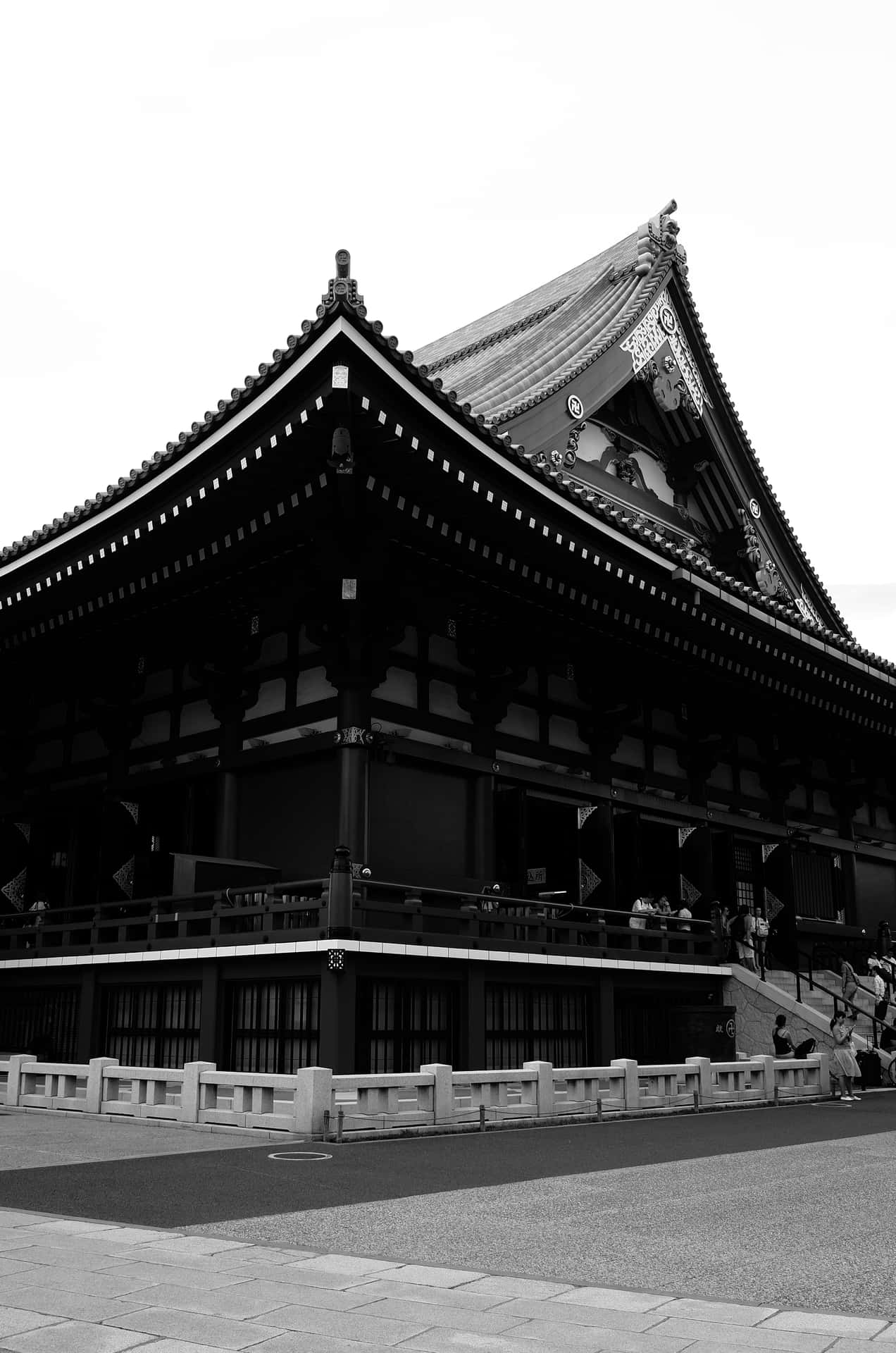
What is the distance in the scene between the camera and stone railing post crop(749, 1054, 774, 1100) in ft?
57.0

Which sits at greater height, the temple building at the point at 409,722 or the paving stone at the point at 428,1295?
the temple building at the point at 409,722

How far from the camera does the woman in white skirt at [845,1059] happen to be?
1826 centimetres

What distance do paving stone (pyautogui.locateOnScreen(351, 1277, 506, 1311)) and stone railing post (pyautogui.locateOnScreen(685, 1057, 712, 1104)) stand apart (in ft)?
37.3

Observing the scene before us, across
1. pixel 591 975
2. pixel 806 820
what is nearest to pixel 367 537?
pixel 591 975

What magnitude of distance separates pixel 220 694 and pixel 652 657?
7607 mm

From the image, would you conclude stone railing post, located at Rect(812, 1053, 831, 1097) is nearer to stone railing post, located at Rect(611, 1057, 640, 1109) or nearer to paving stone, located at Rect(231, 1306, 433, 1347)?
stone railing post, located at Rect(611, 1057, 640, 1109)

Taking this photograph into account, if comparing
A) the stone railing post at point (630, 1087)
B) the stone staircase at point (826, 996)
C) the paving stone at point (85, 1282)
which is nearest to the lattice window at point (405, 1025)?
the stone railing post at point (630, 1087)

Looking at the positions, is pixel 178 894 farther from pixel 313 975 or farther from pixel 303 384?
pixel 303 384

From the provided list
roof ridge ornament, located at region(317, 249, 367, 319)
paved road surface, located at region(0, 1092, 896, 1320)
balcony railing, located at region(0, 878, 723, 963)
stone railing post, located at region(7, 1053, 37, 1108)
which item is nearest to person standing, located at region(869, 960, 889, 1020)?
balcony railing, located at region(0, 878, 723, 963)

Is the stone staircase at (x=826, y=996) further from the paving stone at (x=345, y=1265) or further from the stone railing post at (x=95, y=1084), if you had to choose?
the paving stone at (x=345, y=1265)

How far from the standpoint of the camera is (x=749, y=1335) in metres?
4.97

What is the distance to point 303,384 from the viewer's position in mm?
13758

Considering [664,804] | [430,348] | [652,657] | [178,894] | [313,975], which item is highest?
[430,348]

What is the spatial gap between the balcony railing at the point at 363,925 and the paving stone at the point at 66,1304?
9.17 m
